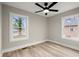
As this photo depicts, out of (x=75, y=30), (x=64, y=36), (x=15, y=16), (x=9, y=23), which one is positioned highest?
(x=15, y=16)

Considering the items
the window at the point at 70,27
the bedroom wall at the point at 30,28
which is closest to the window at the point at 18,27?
the bedroom wall at the point at 30,28

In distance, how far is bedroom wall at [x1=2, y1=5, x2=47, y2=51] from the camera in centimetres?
216

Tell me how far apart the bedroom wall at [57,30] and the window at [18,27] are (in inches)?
47.7

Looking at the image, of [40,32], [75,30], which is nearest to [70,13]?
[75,30]

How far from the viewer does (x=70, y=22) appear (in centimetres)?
266

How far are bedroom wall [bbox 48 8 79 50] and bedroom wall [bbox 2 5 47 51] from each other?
0.96 ft

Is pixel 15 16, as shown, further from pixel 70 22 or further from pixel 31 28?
pixel 70 22

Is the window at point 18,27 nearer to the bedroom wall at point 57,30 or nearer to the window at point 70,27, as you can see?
the bedroom wall at point 57,30

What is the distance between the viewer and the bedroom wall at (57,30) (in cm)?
255

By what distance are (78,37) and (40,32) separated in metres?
1.60

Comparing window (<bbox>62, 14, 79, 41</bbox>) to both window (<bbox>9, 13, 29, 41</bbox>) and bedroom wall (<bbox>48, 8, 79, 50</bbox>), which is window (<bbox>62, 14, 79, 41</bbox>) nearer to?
bedroom wall (<bbox>48, 8, 79, 50</bbox>)

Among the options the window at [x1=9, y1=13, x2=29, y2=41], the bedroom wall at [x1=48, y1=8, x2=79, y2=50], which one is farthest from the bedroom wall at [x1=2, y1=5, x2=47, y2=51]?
the bedroom wall at [x1=48, y1=8, x2=79, y2=50]

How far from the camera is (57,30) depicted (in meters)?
3.21

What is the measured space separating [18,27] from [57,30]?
1.69 metres
